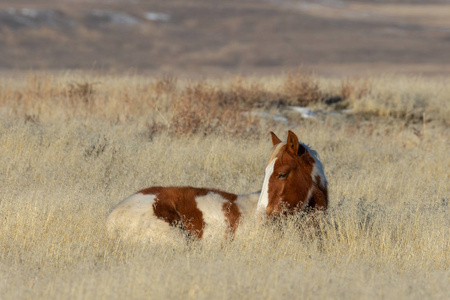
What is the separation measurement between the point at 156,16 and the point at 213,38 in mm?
9602

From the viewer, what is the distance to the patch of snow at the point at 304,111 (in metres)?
13.4

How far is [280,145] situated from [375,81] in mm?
12840

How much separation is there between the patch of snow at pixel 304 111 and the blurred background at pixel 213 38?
31.9 meters

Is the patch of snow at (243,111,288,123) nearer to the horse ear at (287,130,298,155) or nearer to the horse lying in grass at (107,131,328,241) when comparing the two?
the horse lying in grass at (107,131,328,241)

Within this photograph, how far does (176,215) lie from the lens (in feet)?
15.7

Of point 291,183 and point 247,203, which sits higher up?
point 291,183

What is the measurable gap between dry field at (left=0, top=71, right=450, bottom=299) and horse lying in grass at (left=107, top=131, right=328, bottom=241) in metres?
0.13

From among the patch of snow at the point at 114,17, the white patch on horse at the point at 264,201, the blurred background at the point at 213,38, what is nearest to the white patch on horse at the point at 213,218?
the white patch on horse at the point at 264,201

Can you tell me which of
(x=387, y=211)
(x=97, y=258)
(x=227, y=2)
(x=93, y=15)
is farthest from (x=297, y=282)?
(x=227, y=2)

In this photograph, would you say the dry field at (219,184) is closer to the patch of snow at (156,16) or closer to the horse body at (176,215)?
the horse body at (176,215)

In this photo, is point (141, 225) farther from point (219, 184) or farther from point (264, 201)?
point (219, 184)

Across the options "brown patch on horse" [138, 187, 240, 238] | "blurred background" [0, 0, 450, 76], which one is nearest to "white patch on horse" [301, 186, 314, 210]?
"brown patch on horse" [138, 187, 240, 238]

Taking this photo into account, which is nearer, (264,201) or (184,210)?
(264,201)

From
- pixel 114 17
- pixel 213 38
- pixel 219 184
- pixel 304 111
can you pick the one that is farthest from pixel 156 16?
pixel 219 184
